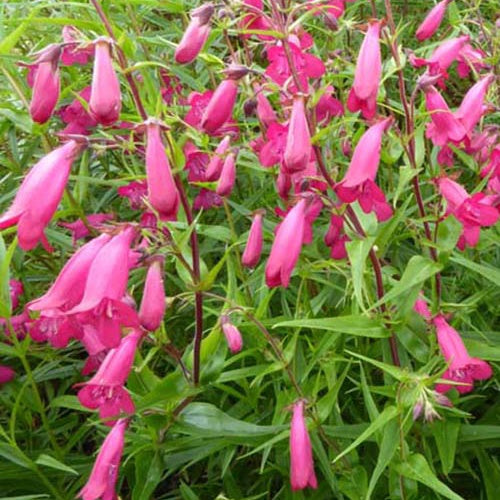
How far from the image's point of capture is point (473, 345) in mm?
1812

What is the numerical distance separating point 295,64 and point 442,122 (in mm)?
380

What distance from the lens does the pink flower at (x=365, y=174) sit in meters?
1.62

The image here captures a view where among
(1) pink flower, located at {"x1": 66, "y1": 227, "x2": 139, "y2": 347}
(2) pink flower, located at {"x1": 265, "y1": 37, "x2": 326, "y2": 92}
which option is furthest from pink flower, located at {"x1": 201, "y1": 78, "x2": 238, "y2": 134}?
(1) pink flower, located at {"x1": 66, "y1": 227, "x2": 139, "y2": 347}

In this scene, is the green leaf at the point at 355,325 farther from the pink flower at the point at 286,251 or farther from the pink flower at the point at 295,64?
the pink flower at the point at 295,64

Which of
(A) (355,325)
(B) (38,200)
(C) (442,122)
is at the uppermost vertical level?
(B) (38,200)

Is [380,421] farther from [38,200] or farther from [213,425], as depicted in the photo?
[38,200]

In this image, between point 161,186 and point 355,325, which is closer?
point 161,186

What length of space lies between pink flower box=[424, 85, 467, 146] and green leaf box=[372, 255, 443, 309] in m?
0.32

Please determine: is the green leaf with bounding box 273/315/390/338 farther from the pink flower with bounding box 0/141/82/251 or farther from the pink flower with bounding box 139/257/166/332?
the pink flower with bounding box 0/141/82/251

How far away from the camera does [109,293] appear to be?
144 centimetres

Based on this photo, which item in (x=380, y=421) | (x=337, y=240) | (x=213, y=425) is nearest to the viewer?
(x=380, y=421)

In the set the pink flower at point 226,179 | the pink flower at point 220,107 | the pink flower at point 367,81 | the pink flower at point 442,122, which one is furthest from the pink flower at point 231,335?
the pink flower at point 442,122

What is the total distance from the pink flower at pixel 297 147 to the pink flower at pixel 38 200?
1.45ft

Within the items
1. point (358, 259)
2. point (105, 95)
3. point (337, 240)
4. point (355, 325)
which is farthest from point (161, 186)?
point (337, 240)
